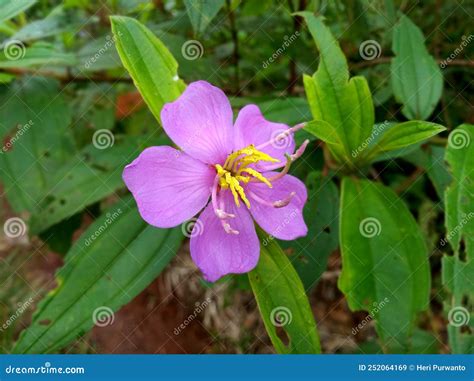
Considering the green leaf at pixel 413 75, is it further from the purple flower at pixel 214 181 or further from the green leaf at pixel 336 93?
the purple flower at pixel 214 181

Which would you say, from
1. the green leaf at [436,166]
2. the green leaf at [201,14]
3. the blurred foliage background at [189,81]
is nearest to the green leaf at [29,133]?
the blurred foliage background at [189,81]

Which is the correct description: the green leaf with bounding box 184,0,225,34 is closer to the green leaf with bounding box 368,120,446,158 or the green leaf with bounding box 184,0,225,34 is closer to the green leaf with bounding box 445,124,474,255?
the green leaf with bounding box 368,120,446,158

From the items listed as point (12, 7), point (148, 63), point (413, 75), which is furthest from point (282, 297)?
point (12, 7)

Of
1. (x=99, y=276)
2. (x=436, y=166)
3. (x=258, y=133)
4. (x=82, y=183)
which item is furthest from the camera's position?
(x=82, y=183)

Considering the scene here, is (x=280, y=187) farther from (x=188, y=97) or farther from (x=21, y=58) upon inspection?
(x=21, y=58)

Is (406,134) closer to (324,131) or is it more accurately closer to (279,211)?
(324,131)
